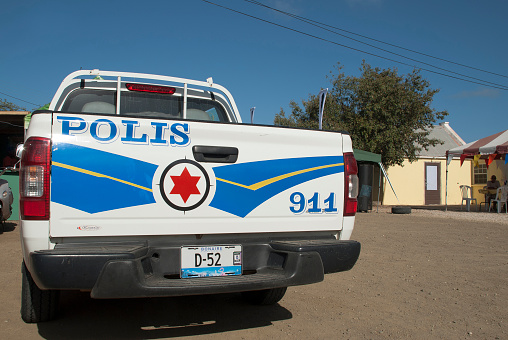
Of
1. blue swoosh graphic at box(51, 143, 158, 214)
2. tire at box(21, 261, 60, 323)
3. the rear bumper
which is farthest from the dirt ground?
blue swoosh graphic at box(51, 143, 158, 214)

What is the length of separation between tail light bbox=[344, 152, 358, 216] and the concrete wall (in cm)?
2019

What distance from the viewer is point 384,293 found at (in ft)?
15.2

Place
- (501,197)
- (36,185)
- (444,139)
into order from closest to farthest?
1. (36,185)
2. (501,197)
3. (444,139)

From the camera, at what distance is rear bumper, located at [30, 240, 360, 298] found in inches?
97.7

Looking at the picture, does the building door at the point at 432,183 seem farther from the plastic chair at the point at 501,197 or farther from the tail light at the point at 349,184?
the tail light at the point at 349,184

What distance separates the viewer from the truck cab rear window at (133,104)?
4.32 m

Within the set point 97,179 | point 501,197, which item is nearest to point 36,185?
point 97,179

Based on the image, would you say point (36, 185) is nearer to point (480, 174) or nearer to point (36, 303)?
point (36, 303)

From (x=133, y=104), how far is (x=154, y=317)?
6.77 ft

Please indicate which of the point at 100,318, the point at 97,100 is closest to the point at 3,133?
the point at 97,100

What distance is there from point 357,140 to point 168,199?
58.6 feet

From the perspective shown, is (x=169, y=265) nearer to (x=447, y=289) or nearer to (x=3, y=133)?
(x=447, y=289)

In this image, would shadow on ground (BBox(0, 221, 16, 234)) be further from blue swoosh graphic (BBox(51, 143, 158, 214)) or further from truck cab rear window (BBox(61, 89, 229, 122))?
blue swoosh graphic (BBox(51, 143, 158, 214))

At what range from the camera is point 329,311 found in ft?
13.1
